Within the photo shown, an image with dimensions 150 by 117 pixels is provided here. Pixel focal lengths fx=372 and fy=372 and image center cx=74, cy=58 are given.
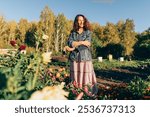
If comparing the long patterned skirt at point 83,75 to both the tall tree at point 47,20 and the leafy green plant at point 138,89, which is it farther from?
the tall tree at point 47,20

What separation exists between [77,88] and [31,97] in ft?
14.1

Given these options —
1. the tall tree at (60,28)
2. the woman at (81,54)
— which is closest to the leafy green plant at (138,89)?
the woman at (81,54)

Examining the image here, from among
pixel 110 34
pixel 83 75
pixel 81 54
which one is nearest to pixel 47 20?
pixel 110 34

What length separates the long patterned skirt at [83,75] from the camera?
6.42 meters

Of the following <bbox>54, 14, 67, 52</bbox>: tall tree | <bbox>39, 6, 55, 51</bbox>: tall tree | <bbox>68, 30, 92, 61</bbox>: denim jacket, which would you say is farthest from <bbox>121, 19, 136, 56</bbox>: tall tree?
<bbox>68, 30, 92, 61</bbox>: denim jacket

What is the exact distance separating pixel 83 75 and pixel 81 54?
0.42 metres

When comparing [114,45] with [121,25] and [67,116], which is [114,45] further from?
[67,116]

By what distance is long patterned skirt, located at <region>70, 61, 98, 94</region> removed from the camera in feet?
21.1

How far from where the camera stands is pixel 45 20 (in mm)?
32781

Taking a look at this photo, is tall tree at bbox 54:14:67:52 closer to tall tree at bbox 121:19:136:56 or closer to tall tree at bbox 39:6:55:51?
tall tree at bbox 39:6:55:51

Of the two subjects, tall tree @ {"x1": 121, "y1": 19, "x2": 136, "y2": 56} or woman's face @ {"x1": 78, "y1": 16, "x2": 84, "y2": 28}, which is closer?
woman's face @ {"x1": 78, "y1": 16, "x2": 84, "y2": 28}

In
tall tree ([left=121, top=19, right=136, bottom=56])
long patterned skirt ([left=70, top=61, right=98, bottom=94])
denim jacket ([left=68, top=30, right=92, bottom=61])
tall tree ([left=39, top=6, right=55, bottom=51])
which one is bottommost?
long patterned skirt ([left=70, top=61, right=98, bottom=94])

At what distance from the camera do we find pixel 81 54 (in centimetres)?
632

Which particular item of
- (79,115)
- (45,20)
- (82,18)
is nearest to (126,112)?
(79,115)
